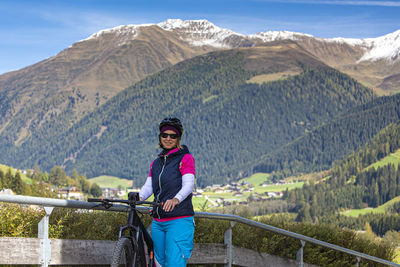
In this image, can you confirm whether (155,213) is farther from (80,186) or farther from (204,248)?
(80,186)

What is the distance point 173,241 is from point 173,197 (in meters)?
0.45

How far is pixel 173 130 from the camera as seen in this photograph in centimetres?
616

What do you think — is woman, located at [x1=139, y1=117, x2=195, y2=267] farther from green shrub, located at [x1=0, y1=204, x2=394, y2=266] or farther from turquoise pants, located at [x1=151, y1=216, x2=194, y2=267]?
green shrub, located at [x1=0, y1=204, x2=394, y2=266]

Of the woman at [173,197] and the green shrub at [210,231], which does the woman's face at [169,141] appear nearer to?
the woman at [173,197]

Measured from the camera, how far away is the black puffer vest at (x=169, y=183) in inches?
231

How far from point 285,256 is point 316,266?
0.99m

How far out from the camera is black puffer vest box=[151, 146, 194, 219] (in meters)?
5.87

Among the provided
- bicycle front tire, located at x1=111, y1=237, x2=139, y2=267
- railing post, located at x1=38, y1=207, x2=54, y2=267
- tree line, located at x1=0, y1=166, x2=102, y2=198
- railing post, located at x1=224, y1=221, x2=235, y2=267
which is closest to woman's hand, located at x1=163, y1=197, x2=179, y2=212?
bicycle front tire, located at x1=111, y1=237, x2=139, y2=267

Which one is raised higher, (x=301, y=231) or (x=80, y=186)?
(x=301, y=231)

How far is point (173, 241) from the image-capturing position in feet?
19.0

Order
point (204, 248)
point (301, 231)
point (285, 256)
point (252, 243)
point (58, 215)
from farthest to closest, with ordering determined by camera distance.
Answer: point (301, 231)
point (285, 256)
point (252, 243)
point (204, 248)
point (58, 215)

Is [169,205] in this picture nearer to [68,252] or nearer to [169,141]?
[169,141]

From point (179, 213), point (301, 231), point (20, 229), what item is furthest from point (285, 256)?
point (20, 229)

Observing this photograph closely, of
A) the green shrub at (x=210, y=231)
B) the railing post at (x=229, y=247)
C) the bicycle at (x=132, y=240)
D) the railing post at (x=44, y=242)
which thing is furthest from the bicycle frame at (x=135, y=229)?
the railing post at (x=229, y=247)
